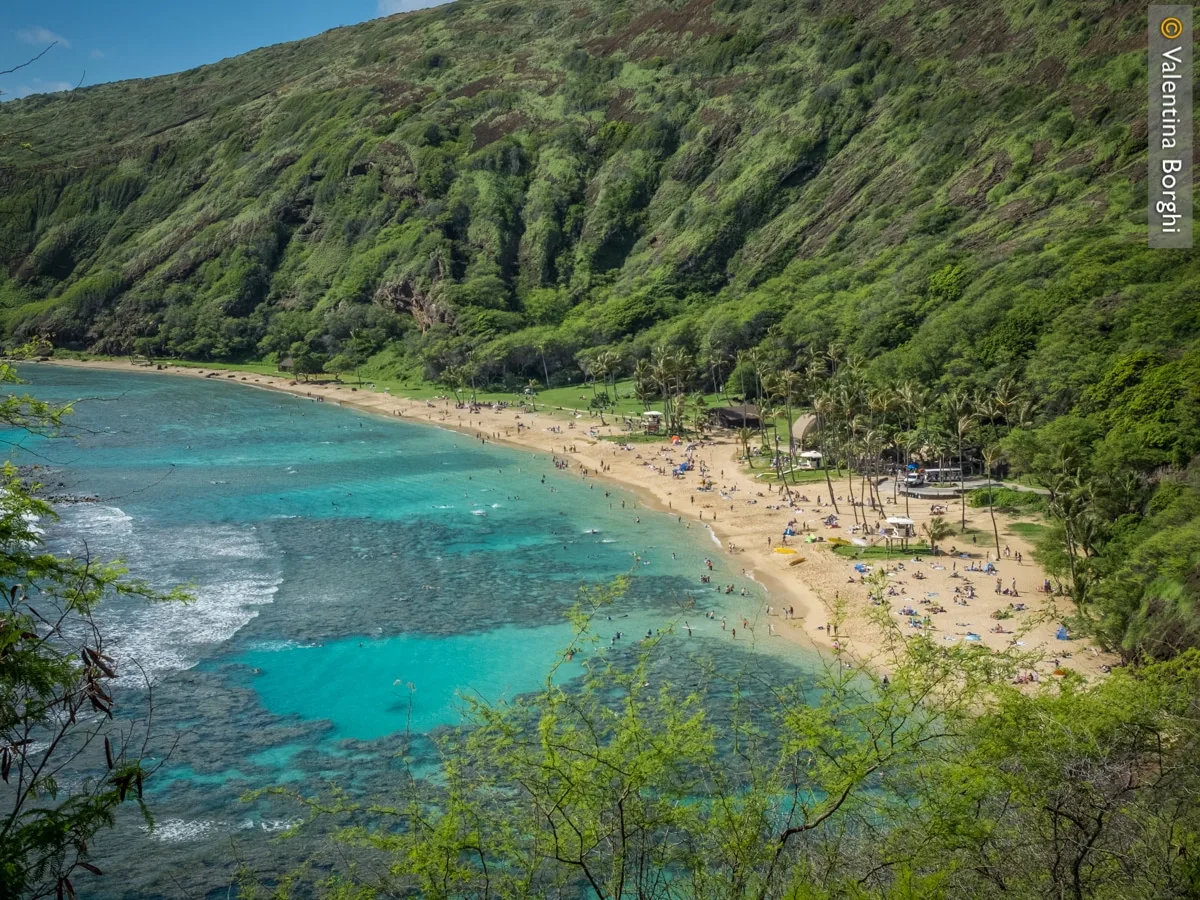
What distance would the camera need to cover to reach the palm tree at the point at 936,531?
180 ft

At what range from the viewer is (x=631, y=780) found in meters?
12.9

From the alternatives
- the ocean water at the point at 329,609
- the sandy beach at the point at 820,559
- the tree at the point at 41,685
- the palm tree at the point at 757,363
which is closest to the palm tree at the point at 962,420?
the sandy beach at the point at 820,559

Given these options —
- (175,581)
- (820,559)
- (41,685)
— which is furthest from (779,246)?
(41,685)

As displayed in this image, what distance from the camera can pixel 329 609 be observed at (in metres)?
49.9

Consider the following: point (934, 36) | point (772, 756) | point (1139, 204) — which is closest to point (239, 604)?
point (772, 756)

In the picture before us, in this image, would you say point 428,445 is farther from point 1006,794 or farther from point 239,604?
point 1006,794

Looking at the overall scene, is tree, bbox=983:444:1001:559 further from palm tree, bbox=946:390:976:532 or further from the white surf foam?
the white surf foam

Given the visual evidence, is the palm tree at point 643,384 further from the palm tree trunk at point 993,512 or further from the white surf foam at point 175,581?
the white surf foam at point 175,581

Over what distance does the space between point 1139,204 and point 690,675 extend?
75.9 m

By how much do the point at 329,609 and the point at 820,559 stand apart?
90.4 feet

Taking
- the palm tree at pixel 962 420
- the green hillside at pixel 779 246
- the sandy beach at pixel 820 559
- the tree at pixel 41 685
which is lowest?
the sandy beach at pixel 820 559

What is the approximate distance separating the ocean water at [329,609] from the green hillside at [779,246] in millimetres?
20147

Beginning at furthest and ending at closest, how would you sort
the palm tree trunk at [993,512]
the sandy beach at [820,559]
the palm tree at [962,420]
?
the palm tree at [962,420] < the palm tree trunk at [993,512] < the sandy beach at [820,559]

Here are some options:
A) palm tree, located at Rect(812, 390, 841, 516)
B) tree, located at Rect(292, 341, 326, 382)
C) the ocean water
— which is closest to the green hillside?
tree, located at Rect(292, 341, 326, 382)
